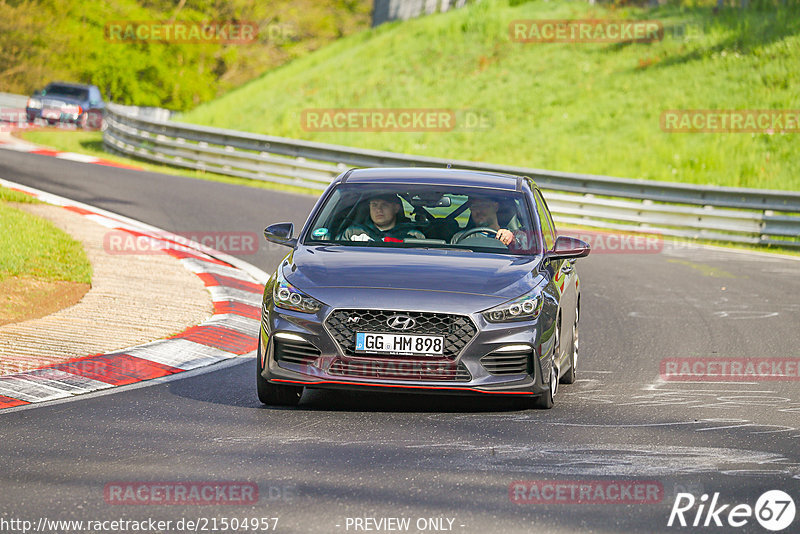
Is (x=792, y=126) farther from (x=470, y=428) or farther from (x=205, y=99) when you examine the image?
(x=205, y=99)

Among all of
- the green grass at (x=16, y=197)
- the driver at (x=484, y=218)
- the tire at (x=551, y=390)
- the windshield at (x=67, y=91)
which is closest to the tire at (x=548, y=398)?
the tire at (x=551, y=390)

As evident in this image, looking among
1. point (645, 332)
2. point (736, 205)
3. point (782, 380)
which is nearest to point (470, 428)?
point (782, 380)

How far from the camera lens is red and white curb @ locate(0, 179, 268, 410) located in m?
8.17

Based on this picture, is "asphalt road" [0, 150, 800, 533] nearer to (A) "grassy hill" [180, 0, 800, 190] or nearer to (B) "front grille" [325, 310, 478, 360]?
(B) "front grille" [325, 310, 478, 360]

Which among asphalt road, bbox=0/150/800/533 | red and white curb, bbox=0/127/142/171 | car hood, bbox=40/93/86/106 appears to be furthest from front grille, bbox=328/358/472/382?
car hood, bbox=40/93/86/106

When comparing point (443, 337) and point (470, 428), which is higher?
point (443, 337)

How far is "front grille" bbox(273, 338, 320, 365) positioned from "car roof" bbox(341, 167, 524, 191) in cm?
186

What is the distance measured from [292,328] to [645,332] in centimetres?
527

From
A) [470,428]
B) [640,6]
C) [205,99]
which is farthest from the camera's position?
[205,99]

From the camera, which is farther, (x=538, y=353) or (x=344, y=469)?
(x=538, y=353)

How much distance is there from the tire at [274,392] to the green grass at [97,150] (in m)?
19.0

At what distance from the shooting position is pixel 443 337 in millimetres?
7324

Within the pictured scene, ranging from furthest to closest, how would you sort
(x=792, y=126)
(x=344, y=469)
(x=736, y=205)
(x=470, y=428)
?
(x=792, y=126)
(x=736, y=205)
(x=470, y=428)
(x=344, y=469)

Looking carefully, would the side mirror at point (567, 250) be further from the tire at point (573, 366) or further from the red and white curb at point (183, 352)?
the red and white curb at point (183, 352)
